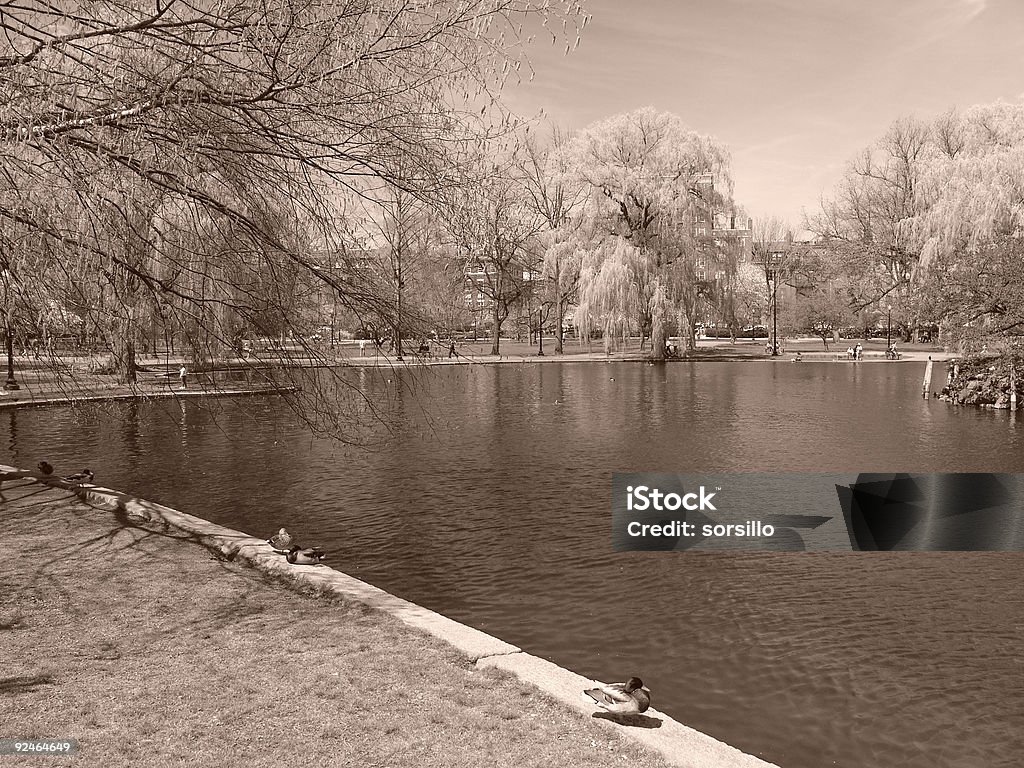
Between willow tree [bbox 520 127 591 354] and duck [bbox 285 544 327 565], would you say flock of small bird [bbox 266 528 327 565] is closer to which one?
duck [bbox 285 544 327 565]

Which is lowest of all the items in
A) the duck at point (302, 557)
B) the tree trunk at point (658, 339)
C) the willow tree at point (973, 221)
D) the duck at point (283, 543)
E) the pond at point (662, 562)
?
the pond at point (662, 562)

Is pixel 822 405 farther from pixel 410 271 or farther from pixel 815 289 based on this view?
pixel 815 289

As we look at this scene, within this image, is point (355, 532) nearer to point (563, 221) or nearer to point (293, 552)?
point (293, 552)

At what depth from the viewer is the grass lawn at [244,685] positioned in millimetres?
4562

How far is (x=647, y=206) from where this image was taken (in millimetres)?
48000

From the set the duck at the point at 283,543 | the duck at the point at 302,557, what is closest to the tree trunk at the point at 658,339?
the duck at the point at 283,543

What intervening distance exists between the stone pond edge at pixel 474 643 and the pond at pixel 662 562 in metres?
0.87

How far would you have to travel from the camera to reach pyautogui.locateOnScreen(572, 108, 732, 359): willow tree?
46.5 metres

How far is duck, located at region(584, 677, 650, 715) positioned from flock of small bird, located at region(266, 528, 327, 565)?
3955 mm

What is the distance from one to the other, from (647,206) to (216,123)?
4437cm

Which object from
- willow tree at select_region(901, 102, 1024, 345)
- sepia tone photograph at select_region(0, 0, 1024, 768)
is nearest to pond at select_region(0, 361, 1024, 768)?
sepia tone photograph at select_region(0, 0, 1024, 768)

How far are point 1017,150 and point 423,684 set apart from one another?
48266 mm

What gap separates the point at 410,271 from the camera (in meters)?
7.66

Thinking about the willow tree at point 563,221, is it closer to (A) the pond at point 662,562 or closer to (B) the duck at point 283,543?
(A) the pond at point 662,562
